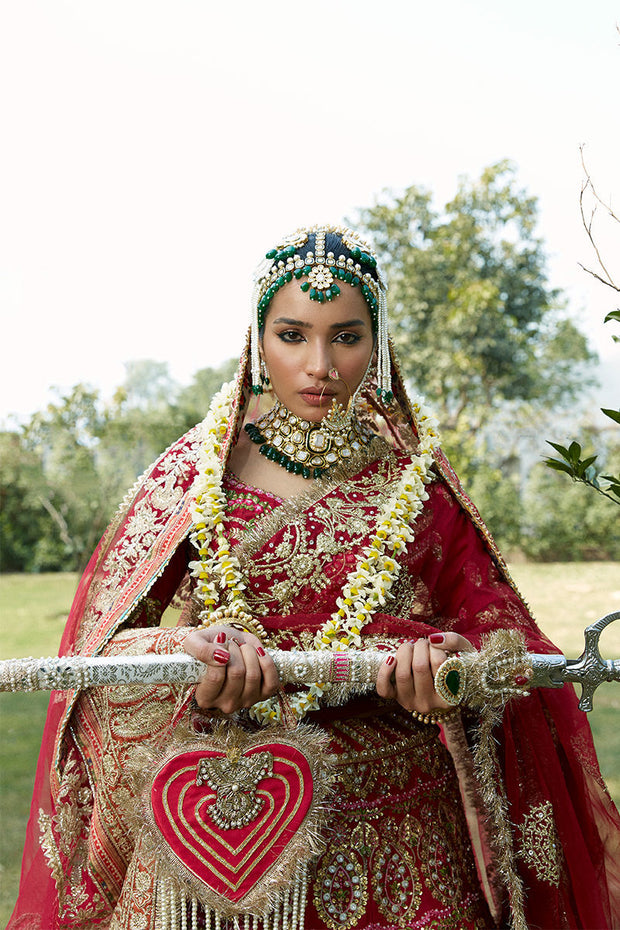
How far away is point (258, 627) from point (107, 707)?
415 millimetres

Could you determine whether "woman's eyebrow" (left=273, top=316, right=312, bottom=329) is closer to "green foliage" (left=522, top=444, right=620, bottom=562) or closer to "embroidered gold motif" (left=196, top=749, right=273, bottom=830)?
"embroidered gold motif" (left=196, top=749, right=273, bottom=830)

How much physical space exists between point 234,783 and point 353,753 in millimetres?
332

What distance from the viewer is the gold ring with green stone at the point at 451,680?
1716mm

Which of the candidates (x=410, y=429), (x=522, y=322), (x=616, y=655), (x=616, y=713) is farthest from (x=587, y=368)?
(x=410, y=429)

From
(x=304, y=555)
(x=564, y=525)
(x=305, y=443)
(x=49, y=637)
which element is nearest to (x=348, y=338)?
(x=305, y=443)

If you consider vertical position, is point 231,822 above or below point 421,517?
below

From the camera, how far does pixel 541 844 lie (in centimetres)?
204

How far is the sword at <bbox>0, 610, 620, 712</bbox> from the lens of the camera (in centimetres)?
170

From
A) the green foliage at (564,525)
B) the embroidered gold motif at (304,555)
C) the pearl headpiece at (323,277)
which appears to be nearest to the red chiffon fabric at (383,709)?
the embroidered gold motif at (304,555)

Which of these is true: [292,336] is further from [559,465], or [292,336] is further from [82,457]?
[82,457]

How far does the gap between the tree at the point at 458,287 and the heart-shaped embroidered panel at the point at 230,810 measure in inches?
441

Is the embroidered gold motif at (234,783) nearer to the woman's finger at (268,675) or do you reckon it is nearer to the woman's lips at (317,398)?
the woman's finger at (268,675)

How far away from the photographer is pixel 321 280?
6.92 ft

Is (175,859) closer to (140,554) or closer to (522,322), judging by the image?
(140,554)
